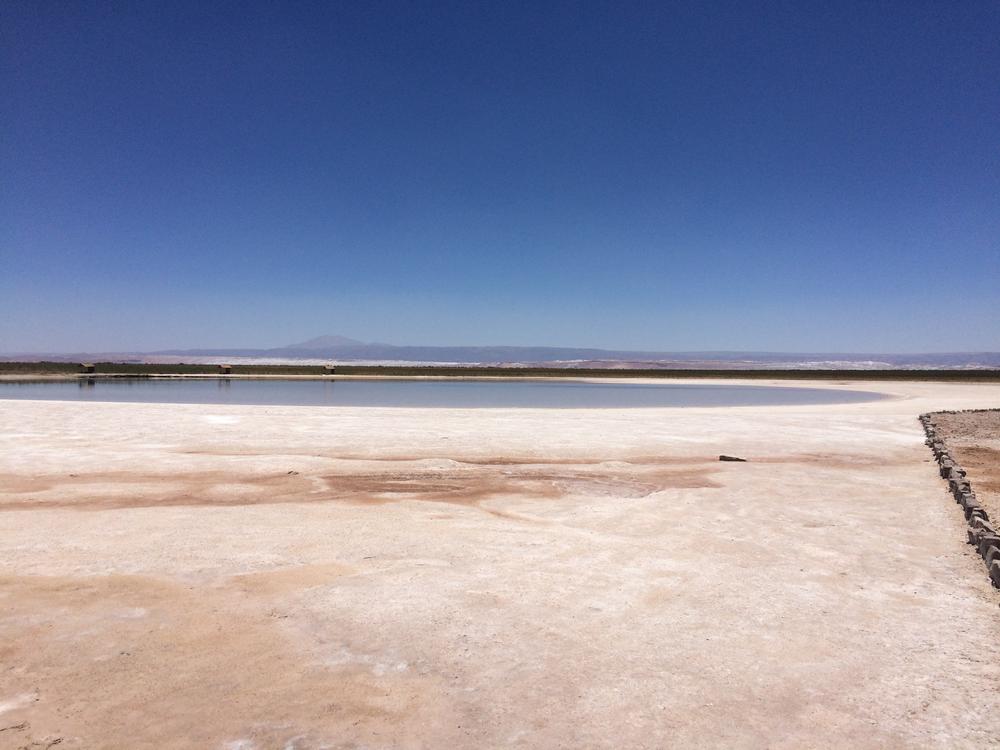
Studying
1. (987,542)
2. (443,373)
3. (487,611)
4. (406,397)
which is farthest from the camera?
(443,373)

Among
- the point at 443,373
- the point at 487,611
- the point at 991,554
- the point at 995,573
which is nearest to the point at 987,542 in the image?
the point at 991,554

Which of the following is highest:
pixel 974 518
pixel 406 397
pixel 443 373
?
pixel 443 373

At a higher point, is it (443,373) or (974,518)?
(443,373)

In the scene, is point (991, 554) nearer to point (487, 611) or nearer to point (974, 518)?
point (974, 518)

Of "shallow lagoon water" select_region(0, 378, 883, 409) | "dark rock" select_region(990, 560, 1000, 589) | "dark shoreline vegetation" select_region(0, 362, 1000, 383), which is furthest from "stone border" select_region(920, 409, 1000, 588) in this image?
"dark shoreline vegetation" select_region(0, 362, 1000, 383)

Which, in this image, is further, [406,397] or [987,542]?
[406,397]

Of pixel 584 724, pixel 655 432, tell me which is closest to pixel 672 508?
pixel 584 724

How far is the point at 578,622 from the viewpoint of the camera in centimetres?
533

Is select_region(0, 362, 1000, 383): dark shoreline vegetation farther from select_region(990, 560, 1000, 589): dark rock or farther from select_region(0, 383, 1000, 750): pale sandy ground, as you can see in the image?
select_region(990, 560, 1000, 589): dark rock

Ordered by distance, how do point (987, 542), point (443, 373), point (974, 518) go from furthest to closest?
point (443, 373)
point (974, 518)
point (987, 542)

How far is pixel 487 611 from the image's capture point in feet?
18.2

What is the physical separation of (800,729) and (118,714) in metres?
4.09

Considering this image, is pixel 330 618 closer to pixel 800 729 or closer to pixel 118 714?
pixel 118 714

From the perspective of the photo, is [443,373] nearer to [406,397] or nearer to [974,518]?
[406,397]
